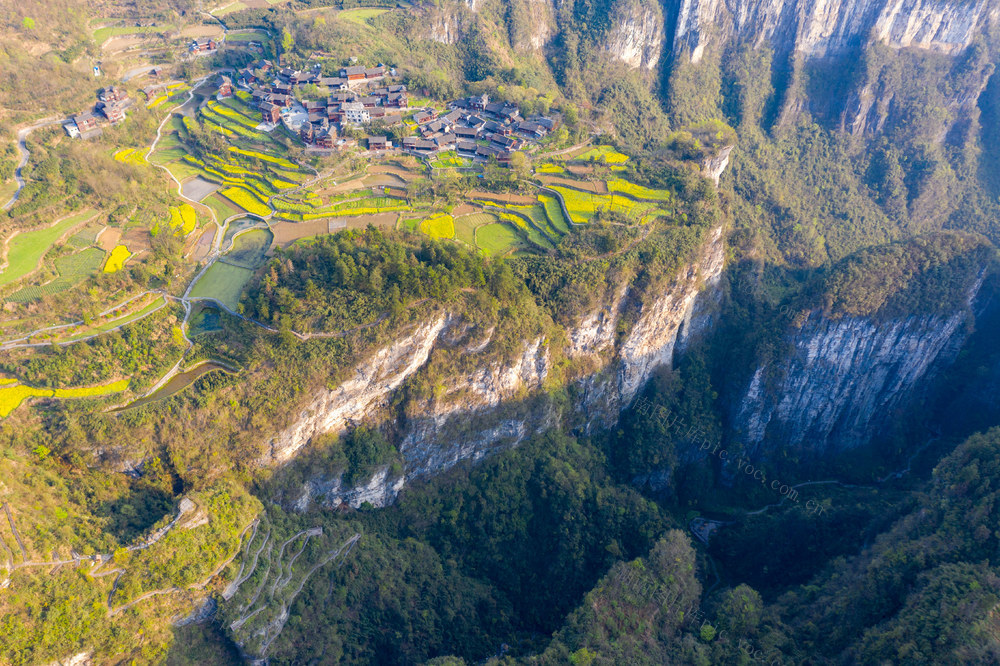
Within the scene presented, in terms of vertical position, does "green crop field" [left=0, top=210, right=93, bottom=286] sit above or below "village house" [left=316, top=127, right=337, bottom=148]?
below

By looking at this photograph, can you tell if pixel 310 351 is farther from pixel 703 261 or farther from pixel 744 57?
pixel 744 57

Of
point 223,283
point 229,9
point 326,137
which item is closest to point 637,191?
point 326,137

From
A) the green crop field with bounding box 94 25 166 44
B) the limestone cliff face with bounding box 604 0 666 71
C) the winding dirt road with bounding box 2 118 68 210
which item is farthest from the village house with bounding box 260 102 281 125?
the limestone cliff face with bounding box 604 0 666 71

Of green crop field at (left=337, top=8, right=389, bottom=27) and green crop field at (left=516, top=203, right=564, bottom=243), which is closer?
green crop field at (left=516, top=203, right=564, bottom=243)

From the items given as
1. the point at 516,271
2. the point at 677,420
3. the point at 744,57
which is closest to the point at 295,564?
the point at 516,271

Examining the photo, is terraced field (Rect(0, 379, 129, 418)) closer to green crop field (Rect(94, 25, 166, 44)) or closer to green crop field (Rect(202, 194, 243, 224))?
green crop field (Rect(202, 194, 243, 224))

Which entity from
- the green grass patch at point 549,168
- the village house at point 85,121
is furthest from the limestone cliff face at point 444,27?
the village house at point 85,121

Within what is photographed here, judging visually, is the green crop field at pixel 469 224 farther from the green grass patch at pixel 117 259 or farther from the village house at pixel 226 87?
the village house at pixel 226 87

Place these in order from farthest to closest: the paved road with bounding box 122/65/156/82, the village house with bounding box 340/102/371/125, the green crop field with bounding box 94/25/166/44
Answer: the green crop field with bounding box 94/25/166/44
the paved road with bounding box 122/65/156/82
the village house with bounding box 340/102/371/125
